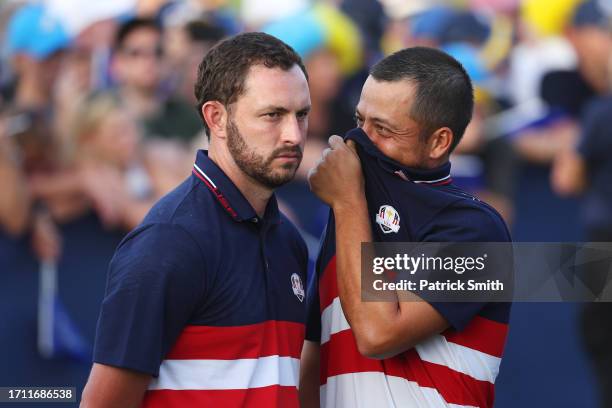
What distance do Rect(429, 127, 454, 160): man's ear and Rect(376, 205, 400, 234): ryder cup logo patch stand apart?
0.20 meters

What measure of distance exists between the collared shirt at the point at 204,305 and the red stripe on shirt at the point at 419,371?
15 cm

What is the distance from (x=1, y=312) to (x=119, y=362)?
354 centimetres

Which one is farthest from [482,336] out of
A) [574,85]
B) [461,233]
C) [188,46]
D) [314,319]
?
[574,85]

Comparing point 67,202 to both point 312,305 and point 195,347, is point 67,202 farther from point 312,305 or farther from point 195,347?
point 195,347

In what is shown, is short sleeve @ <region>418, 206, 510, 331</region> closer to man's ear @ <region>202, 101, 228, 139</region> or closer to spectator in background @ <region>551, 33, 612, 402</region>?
man's ear @ <region>202, 101, 228, 139</region>

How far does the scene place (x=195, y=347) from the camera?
268 cm

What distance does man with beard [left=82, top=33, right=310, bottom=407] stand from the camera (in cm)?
258

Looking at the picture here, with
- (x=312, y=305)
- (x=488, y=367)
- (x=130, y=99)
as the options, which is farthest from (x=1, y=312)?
(x=488, y=367)

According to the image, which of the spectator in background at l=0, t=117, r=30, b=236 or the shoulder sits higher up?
the spectator in background at l=0, t=117, r=30, b=236

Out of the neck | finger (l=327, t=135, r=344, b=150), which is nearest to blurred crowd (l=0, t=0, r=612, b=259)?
finger (l=327, t=135, r=344, b=150)

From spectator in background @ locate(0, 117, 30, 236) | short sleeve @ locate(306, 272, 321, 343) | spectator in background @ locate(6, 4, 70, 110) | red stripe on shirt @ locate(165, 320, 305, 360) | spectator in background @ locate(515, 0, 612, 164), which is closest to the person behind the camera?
red stripe on shirt @ locate(165, 320, 305, 360)

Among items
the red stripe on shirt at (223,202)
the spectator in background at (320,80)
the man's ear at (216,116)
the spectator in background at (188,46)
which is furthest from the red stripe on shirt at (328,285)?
the spectator in background at (188,46)

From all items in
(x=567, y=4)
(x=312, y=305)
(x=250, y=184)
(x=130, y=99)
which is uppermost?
(x=567, y=4)

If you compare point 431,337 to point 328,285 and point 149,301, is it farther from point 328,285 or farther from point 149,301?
point 149,301
